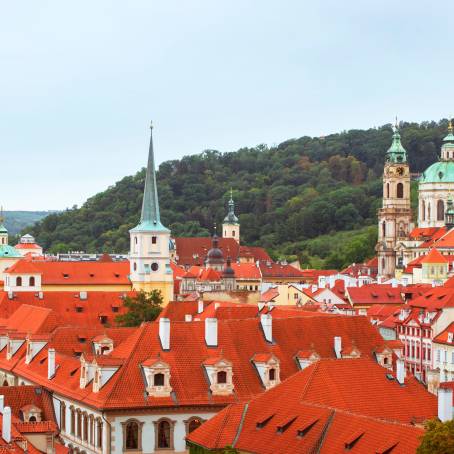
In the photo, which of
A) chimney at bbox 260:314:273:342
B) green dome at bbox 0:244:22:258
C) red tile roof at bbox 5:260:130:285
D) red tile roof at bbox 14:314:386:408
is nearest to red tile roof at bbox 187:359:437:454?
red tile roof at bbox 14:314:386:408

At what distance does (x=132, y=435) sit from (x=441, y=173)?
13809 cm

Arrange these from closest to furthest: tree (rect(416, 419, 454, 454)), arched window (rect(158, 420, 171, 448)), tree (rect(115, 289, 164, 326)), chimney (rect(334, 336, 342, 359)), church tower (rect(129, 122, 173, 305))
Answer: tree (rect(416, 419, 454, 454)), arched window (rect(158, 420, 171, 448)), chimney (rect(334, 336, 342, 359)), tree (rect(115, 289, 164, 326)), church tower (rect(129, 122, 173, 305))

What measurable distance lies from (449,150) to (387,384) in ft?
475

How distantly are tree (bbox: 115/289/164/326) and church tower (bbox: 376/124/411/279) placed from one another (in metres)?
84.8

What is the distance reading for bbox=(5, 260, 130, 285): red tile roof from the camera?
144 metres

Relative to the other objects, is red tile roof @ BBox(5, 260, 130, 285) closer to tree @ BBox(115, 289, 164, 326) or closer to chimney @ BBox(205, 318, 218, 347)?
tree @ BBox(115, 289, 164, 326)

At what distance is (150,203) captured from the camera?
145 meters

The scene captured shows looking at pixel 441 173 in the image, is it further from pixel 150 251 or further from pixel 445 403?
pixel 445 403

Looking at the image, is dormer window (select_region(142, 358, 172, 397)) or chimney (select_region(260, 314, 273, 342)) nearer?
dormer window (select_region(142, 358, 172, 397))

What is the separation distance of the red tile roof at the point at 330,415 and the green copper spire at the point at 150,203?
87.9m

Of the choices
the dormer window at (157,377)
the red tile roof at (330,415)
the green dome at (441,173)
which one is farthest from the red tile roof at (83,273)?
the red tile roof at (330,415)

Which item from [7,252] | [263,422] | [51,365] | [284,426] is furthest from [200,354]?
[7,252]

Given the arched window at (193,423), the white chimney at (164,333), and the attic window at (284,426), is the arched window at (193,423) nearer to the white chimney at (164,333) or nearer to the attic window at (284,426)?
the white chimney at (164,333)

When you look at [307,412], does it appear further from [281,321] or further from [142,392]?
[281,321]
